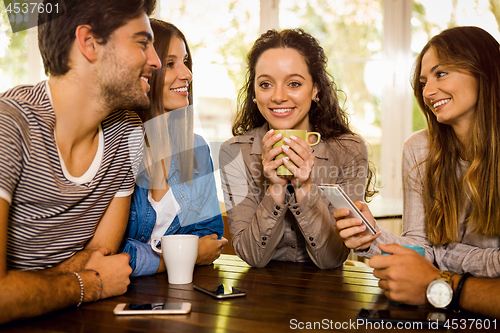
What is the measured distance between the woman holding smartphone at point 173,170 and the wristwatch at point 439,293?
714mm

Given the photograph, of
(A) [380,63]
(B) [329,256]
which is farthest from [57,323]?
(A) [380,63]

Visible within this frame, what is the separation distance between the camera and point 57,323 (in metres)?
0.92

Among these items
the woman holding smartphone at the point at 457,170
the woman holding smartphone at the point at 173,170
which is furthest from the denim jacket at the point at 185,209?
the woman holding smartphone at the point at 457,170

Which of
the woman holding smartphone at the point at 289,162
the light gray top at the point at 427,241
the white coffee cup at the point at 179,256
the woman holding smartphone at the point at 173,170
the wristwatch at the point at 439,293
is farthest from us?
the woman holding smartphone at the point at 173,170

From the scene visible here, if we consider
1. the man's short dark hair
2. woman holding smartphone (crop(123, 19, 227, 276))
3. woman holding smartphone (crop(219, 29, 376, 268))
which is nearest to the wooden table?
woman holding smartphone (crop(219, 29, 376, 268))

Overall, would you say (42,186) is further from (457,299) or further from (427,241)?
(427,241)

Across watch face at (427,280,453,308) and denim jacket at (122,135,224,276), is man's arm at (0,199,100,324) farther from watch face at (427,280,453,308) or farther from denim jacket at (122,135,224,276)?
watch face at (427,280,453,308)

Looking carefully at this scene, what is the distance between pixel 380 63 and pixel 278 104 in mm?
2783

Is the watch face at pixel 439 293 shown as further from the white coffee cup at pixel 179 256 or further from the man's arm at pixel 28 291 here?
the man's arm at pixel 28 291

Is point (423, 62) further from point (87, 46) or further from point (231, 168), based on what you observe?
point (87, 46)

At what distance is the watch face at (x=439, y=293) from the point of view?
3.28ft

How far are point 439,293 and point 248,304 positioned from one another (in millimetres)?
Result: 458

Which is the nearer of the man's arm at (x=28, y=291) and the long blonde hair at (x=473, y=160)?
the man's arm at (x=28, y=291)

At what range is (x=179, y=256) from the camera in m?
1.20
